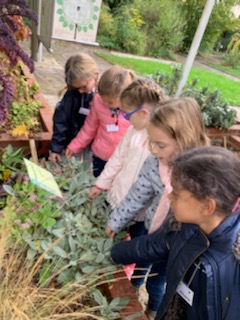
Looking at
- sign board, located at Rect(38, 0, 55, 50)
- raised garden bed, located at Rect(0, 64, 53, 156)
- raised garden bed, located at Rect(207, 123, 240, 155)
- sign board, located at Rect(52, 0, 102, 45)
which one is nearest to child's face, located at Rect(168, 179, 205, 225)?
raised garden bed, located at Rect(0, 64, 53, 156)

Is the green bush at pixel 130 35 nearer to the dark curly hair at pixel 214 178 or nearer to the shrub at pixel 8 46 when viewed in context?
the shrub at pixel 8 46

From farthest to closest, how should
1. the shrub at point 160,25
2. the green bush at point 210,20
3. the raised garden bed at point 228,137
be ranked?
1. the green bush at point 210,20
2. the shrub at point 160,25
3. the raised garden bed at point 228,137

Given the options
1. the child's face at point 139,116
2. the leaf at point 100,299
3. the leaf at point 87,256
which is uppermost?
the child's face at point 139,116

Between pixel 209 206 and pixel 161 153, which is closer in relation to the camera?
pixel 209 206

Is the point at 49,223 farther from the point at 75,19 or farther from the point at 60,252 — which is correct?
the point at 75,19

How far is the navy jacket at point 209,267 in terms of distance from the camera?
1.16 meters

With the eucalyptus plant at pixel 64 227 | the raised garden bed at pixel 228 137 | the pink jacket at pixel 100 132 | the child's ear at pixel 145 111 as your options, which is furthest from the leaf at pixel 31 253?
the raised garden bed at pixel 228 137

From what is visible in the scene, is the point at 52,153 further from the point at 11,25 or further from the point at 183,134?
the point at 183,134

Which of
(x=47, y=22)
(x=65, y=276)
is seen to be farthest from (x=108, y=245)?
(x=47, y=22)

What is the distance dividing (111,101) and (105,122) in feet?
0.78

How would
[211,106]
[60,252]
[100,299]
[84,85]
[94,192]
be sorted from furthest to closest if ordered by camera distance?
1. [211,106]
2. [84,85]
3. [94,192]
4. [60,252]
5. [100,299]

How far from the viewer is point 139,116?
1856mm

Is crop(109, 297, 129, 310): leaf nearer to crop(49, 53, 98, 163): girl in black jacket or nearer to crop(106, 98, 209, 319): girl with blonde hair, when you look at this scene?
crop(106, 98, 209, 319): girl with blonde hair

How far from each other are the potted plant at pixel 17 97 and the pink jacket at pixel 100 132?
1.11ft
